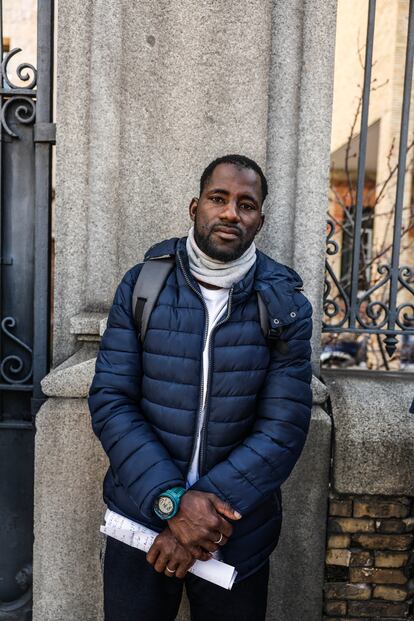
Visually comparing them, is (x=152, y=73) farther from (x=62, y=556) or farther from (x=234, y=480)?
(x=62, y=556)

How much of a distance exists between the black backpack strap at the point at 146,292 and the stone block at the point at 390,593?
1884 millimetres

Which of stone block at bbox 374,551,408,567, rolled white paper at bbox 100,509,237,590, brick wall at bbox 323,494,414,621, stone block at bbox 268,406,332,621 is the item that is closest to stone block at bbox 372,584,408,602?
brick wall at bbox 323,494,414,621

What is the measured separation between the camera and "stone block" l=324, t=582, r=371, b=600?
2.83 m

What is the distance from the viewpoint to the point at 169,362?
6.51 ft

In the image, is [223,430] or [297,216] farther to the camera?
[297,216]

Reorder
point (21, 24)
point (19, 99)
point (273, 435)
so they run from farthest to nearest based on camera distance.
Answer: point (21, 24) → point (19, 99) → point (273, 435)

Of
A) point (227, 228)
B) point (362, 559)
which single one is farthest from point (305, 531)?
point (227, 228)

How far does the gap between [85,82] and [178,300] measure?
4.81 feet

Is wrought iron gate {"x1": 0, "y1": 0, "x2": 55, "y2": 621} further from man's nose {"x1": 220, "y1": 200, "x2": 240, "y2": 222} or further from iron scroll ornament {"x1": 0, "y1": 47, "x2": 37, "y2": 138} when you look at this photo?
man's nose {"x1": 220, "y1": 200, "x2": 240, "y2": 222}

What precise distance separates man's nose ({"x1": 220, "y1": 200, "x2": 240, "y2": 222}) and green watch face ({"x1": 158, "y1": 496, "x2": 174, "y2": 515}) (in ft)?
3.16

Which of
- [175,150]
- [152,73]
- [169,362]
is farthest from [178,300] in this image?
[152,73]

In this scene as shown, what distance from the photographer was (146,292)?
80.0 inches

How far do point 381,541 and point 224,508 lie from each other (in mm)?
1357

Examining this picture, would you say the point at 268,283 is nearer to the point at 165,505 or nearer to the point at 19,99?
the point at 165,505
